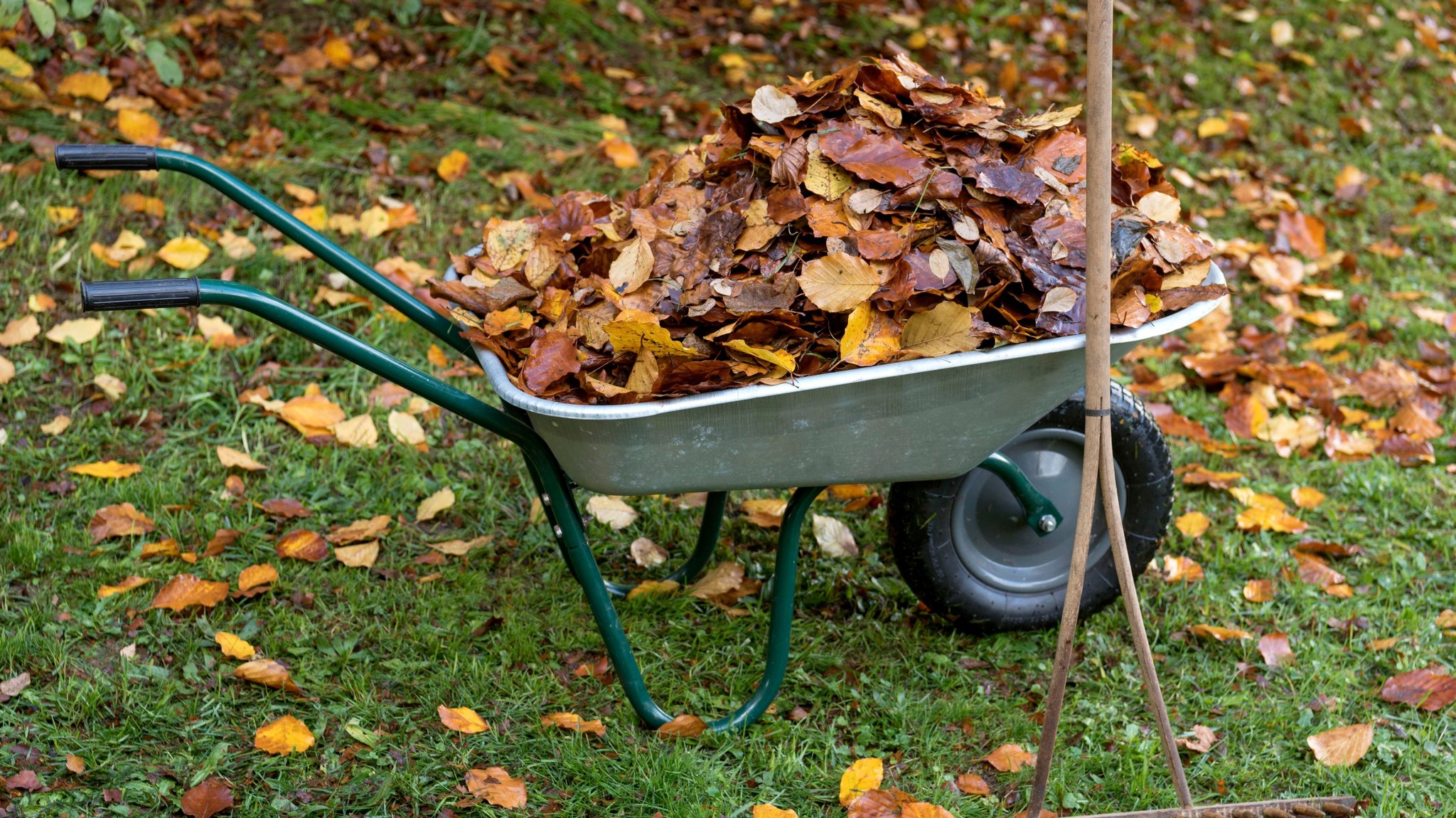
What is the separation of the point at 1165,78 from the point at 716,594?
11.5ft

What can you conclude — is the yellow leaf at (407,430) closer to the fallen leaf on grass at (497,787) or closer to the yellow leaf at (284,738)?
the yellow leaf at (284,738)

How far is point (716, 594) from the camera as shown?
2346mm

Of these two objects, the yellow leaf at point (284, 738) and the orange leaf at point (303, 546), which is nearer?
the yellow leaf at point (284, 738)

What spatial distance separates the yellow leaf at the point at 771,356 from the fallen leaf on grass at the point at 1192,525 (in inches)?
52.1

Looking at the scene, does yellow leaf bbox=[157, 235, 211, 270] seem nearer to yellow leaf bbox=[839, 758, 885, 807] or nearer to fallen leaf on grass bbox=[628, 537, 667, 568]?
fallen leaf on grass bbox=[628, 537, 667, 568]

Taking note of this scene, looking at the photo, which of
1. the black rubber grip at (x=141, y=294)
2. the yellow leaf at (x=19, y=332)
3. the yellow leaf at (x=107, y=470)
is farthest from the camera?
the yellow leaf at (x=19, y=332)

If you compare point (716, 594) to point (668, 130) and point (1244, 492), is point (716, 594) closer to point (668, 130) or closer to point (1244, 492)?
point (1244, 492)

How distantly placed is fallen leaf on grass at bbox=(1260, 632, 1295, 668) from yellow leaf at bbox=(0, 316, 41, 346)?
2807mm

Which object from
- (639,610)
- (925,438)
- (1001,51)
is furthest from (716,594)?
(1001,51)

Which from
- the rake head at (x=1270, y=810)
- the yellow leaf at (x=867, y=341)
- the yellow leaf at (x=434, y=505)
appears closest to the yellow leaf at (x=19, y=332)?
the yellow leaf at (x=434, y=505)

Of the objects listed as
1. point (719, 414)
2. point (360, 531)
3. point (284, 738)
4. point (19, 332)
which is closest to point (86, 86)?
point (19, 332)

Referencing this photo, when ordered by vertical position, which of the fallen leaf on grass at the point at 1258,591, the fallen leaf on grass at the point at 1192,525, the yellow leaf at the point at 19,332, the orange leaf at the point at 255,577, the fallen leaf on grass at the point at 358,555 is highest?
the fallen leaf on grass at the point at 1192,525

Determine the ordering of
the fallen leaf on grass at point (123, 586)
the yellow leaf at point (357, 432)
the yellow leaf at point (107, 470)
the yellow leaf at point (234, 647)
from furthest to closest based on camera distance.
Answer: the yellow leaf at point (357, 432), the yellow leaf at point (107, 470), the fallen leaf on grass at point (123, 586), the yellow leaf at point (234, 647)

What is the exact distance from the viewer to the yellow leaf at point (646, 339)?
1.57 meters
